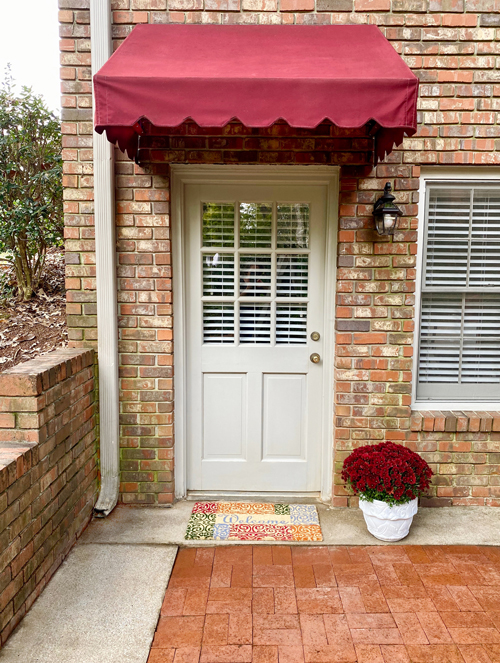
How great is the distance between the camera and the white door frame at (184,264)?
2.96m

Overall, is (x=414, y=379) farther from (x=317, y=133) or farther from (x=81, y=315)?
(x=81, y=315)

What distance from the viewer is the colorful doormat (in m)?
2.73

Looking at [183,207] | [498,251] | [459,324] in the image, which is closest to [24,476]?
[183,207]

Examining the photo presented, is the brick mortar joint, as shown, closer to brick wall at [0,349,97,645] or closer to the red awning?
the red awning

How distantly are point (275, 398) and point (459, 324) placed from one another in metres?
Result: 1.35

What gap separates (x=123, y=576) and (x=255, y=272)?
195 centimetres

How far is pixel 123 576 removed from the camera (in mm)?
2350

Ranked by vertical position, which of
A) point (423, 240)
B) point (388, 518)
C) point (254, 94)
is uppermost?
point (254, 94)

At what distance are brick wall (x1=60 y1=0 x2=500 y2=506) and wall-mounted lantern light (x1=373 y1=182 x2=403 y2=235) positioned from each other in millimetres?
139

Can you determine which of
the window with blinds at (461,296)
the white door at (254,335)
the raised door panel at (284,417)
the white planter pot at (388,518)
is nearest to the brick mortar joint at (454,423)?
the window with blinds at (461,296)

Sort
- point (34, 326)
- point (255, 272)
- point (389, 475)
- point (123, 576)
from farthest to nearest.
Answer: point (34, 326) < point (255, 272) < point (389, 475) < point (123, 576)

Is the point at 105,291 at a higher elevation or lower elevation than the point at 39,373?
higher

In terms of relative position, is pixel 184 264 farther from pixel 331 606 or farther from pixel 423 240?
pixel 331 606

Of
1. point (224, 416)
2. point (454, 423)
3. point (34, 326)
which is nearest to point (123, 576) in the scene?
point (224, 416)
